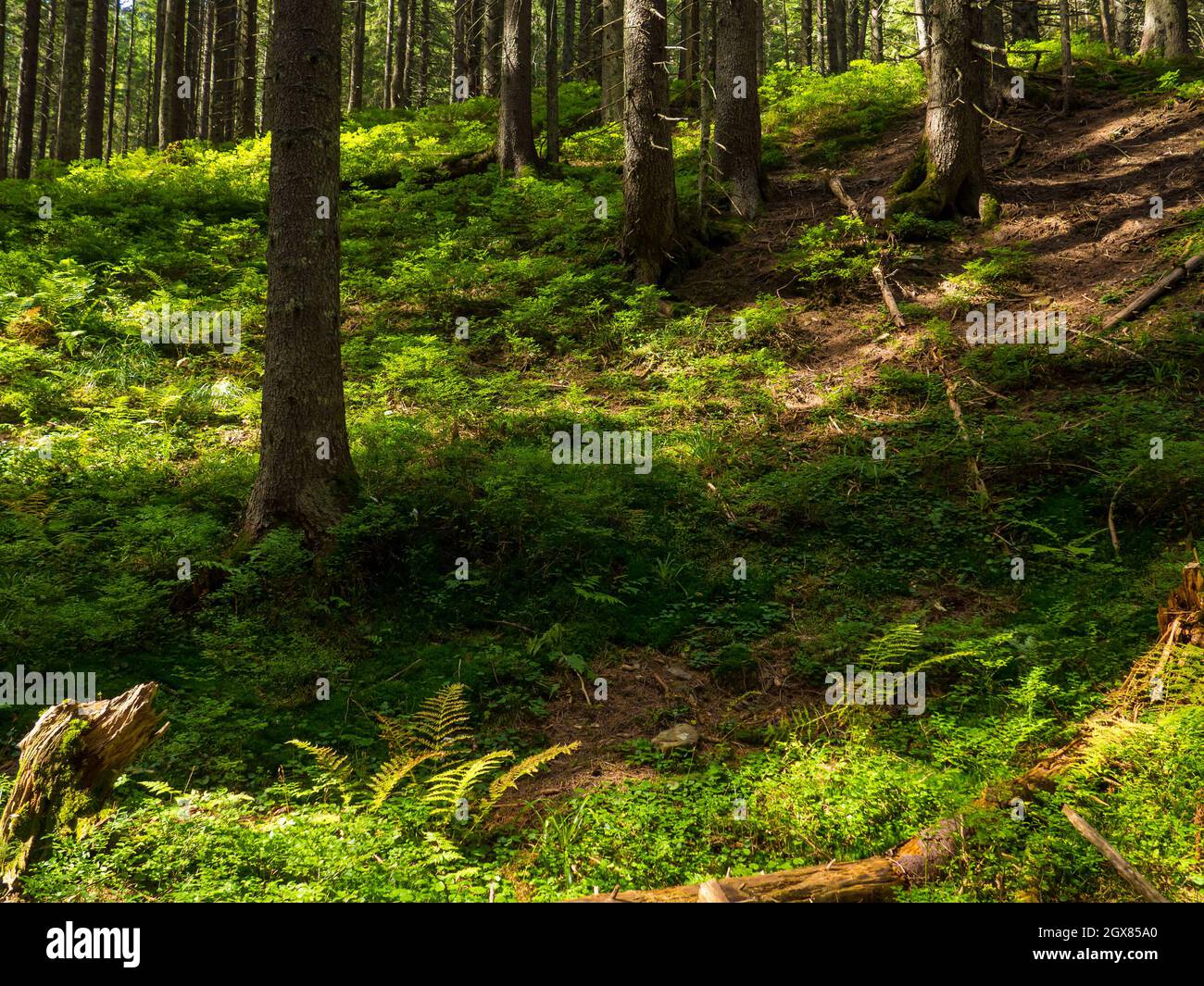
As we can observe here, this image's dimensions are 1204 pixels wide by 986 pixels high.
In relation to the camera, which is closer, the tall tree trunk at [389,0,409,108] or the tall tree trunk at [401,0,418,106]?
the tall tree trunk at [389,0,409,108]

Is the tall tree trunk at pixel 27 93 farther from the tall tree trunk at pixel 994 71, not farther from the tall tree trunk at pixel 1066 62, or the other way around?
the tall tree trunk at pixel 1066 62

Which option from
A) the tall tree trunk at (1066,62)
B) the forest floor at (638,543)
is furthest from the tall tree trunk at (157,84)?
the tall tree trunk at (1066,62)

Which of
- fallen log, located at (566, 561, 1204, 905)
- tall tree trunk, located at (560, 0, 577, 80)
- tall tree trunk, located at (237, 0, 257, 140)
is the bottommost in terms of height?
fallen log, located at (566, 561, 1204, 905)

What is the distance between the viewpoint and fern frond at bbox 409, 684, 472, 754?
4938 mm

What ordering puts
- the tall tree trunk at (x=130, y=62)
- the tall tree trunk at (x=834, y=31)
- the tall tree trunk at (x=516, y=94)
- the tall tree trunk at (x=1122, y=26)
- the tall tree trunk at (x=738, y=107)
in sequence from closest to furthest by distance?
the tall tree trunk at (x=738, y=107) → the tall tree trunk at (x=516, y=94) → the tall tree trunk at (x=1122, y=26) → the tall tree trunk at (x=834, y=31) → the tall tree trunk at (x=130, y=62)

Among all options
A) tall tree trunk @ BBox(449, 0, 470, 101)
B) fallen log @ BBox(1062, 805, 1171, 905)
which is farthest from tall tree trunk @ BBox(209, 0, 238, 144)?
fallen log @ BBox(1062, 805, 1171, 905)

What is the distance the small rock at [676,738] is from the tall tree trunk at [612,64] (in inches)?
550

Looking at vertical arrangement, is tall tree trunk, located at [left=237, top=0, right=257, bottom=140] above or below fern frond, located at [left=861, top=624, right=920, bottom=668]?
above

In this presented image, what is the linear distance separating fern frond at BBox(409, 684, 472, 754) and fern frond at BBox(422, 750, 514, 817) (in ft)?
0.70

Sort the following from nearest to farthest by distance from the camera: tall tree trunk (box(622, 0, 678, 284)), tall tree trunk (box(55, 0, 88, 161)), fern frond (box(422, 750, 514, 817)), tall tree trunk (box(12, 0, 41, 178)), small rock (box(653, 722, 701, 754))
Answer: fern frond (box(422, 750, 514, 817))
small rock (box(653, 722, 701, 754))
tall tree trunk (box(622, 0, 678, 284))
tall tree trunk (box(55, 0, 88, 161))
tall tree trunk (box(12, 0, 41, 178))

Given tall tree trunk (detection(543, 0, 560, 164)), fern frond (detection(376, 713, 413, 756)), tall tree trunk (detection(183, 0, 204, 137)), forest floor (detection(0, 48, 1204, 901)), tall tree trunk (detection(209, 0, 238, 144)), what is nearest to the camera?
forest floor (detection(0, 48, 1204, 901))

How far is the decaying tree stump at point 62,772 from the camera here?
11.3 feet

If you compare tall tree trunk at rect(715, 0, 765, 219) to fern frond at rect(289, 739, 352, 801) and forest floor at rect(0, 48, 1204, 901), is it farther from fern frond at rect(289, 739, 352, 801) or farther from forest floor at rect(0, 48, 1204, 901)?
fern frond at rect(289, 739, 352, 801)

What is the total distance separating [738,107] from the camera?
12.9 metres
